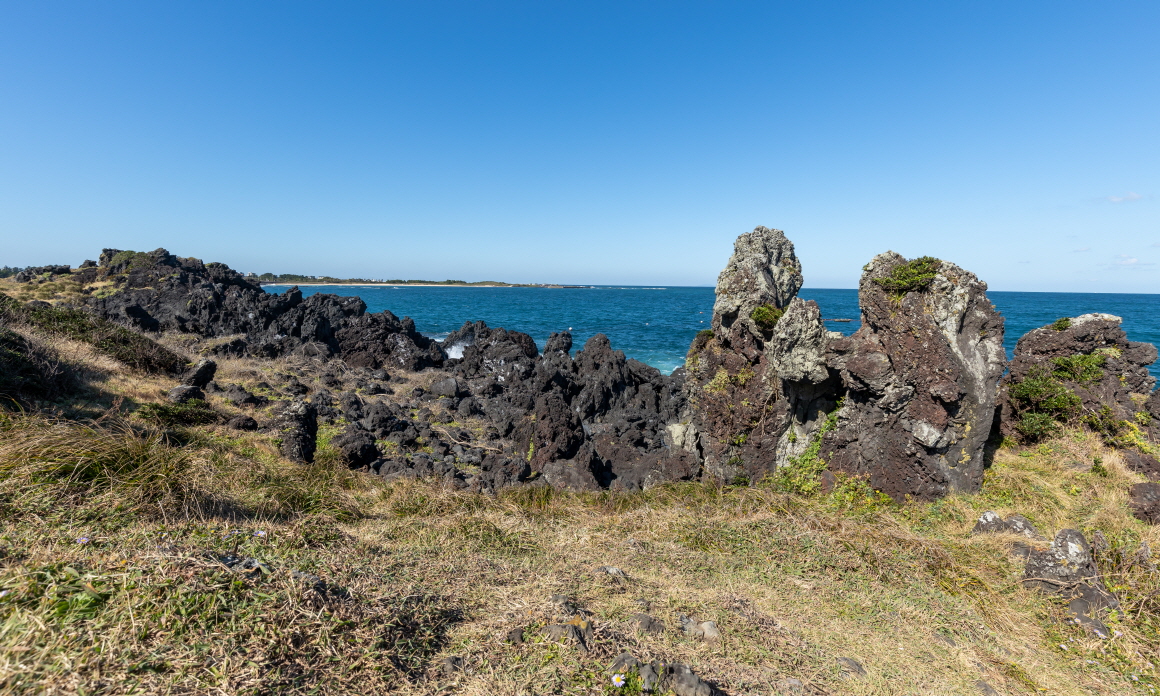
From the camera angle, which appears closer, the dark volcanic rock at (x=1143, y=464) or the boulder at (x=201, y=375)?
the dark volcanic rock at (x=1143, y=464)

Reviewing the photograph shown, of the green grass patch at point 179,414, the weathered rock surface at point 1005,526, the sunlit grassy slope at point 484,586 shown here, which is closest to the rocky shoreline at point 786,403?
the green grass patch at point 179,414

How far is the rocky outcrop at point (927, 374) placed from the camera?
9.65 m

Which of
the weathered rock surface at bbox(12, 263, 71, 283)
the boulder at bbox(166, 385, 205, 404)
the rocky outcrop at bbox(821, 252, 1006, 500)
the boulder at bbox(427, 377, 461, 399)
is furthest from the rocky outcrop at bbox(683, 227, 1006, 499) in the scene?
the weathered rock surface at bbox(12, 263, 71, 283)

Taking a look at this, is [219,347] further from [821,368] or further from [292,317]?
[821,368]

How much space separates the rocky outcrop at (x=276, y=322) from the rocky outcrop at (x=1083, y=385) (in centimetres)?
2531

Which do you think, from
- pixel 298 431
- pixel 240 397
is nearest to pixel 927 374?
pixel 298 431

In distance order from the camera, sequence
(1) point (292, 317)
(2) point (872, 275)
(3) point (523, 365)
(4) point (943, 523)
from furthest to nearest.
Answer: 1. (1) point (292, 317)
2. (3) point (523, 365)
3. (2) point (872, 275)
4. (4) point (943, 523)

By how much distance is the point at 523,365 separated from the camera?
25719mm

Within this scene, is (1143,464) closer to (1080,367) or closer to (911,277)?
(1080,367)

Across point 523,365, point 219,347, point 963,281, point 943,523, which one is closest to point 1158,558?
point 943,523

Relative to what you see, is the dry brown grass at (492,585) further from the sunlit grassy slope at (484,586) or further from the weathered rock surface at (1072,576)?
the weathered rock surface at (1072,576)

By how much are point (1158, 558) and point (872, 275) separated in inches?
242

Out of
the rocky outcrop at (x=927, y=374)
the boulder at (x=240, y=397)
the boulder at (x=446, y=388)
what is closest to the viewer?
the rocky outcrop at (x=927, y=374)

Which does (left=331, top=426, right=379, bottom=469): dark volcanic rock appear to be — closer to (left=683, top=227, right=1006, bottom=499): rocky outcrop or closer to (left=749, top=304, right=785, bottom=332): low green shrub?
(left=683, top=227, right=1006, bottom=499): rocky outcrop
